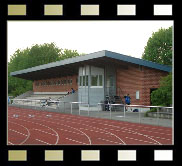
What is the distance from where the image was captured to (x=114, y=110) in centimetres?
2247

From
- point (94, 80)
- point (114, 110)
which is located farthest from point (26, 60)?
point (114, 110)

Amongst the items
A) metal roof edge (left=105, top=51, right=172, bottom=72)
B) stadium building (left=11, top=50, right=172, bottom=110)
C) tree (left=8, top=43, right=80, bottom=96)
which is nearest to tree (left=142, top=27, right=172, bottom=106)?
stadium building (left=11, top=50, right=172, bottom=110)

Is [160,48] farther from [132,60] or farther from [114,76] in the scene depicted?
[132,60]

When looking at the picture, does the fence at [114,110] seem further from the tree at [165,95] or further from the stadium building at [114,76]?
Result: the stadium building at [114,76]

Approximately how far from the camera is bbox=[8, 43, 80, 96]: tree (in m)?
49.2

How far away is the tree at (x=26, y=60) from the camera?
49250 mm

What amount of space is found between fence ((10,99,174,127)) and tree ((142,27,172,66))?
11.0m

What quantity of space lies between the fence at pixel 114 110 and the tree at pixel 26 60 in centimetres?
1417

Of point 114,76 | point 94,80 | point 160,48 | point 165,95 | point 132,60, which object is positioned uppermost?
point 160,48

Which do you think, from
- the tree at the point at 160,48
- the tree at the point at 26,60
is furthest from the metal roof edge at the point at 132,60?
the tree at the point at 26,60

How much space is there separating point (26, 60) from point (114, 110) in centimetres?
3096

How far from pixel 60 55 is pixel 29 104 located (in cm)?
2978

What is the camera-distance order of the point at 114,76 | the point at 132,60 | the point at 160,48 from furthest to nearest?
the point at 160,48 < the point at 114,76 < the point at 132,60
